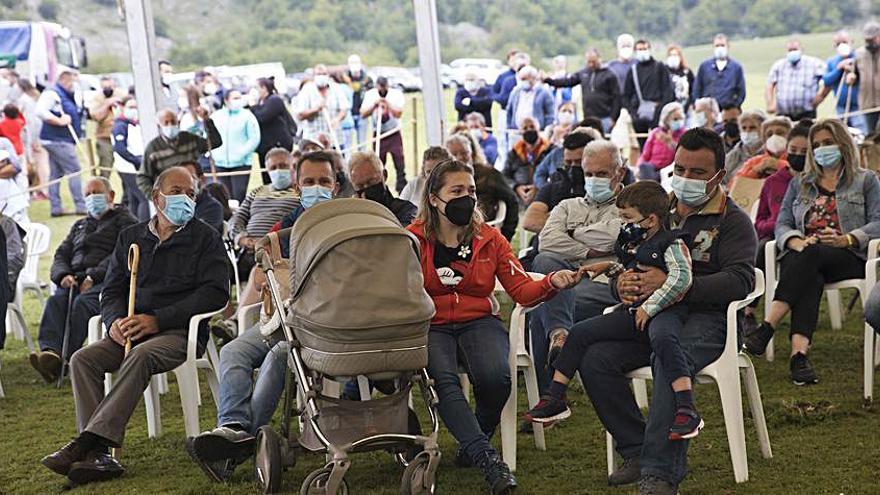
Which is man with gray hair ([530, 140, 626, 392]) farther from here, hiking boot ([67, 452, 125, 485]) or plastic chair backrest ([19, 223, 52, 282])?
plastic chair backrest ([19, 223, 52, 282])

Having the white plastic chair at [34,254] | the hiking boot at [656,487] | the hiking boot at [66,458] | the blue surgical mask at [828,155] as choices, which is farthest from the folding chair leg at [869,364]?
the white plastic chair at [34,254]

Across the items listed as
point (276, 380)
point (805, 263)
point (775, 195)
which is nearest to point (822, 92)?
point (775, 195)

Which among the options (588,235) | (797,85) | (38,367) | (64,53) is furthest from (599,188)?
(64,53)

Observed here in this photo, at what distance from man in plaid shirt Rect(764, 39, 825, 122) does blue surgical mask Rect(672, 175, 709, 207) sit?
9.92m

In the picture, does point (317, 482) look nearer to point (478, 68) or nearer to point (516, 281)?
point (516, 281)

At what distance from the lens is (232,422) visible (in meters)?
5.30

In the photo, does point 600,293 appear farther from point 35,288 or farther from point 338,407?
point 35,288

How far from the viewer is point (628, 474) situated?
4.91 m

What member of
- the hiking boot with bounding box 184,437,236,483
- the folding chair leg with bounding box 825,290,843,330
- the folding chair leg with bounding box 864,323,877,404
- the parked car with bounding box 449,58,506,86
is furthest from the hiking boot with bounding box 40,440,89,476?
the parked car with bounding box 449,58,506,86

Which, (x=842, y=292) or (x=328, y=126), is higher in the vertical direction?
(x=328, y=126)

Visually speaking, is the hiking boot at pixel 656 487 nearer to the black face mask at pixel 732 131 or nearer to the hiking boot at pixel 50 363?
the hiking boot at pixel 50 363

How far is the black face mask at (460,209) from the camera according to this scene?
5.25m

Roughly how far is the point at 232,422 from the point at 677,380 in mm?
1851

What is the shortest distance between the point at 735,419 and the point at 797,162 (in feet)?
9.46
